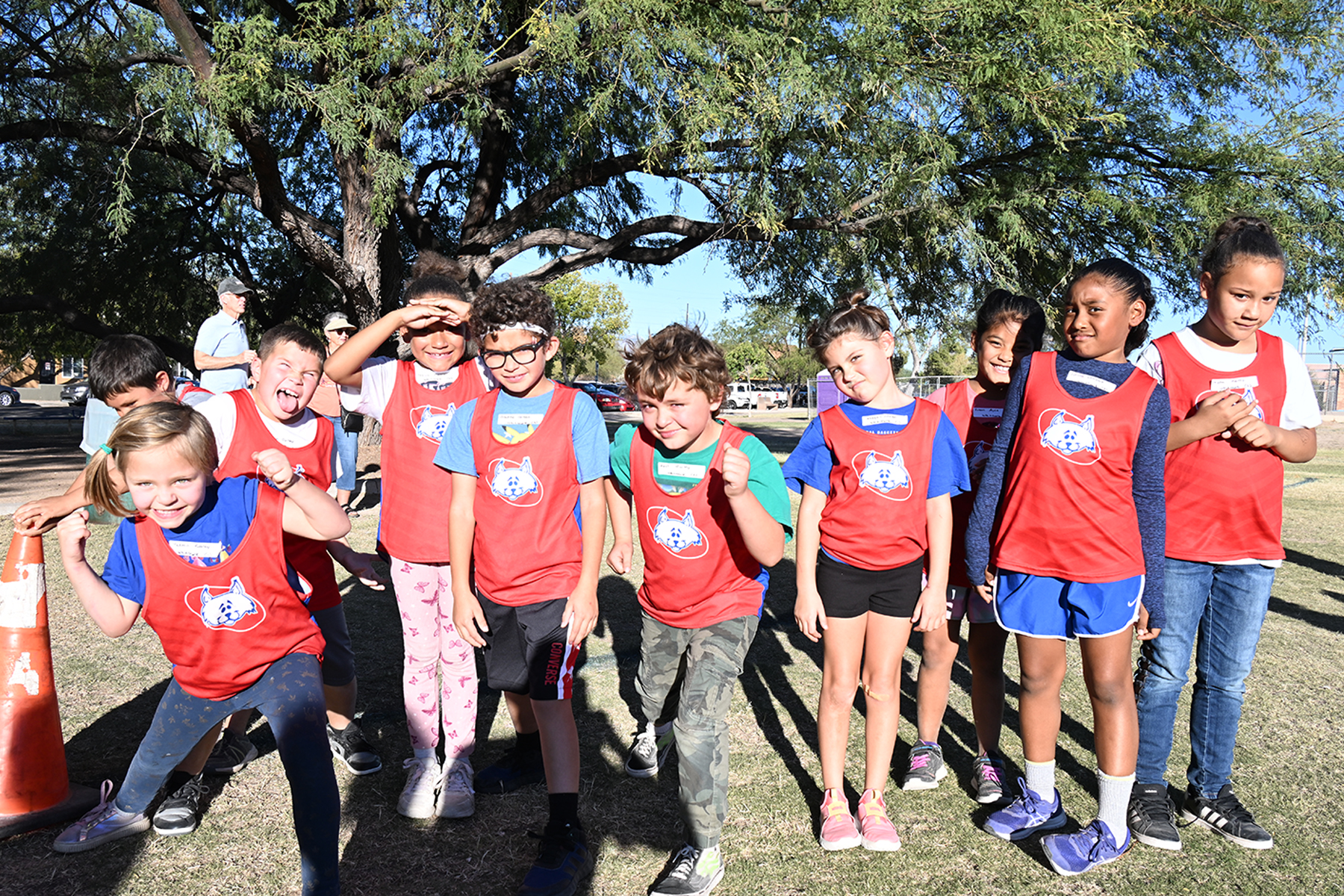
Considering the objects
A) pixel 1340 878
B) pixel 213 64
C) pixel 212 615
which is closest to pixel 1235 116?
pixel 1340 878

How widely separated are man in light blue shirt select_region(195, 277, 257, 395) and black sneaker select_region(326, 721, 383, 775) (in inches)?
155

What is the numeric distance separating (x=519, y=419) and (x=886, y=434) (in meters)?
1.26

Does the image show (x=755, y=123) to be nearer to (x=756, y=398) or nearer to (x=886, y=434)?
(x=886, y=434)

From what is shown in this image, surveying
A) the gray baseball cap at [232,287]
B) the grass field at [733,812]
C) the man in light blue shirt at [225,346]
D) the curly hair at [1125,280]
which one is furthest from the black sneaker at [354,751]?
the gray baseball cap at [232,287]

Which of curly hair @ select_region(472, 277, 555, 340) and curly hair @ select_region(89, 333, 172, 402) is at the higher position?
curly hair @ select_region(472, 277, 555, 340)

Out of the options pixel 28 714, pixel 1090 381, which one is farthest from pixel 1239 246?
pixel 28 714

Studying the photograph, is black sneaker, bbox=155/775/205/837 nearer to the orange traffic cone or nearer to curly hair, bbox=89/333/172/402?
the orange traffic cone

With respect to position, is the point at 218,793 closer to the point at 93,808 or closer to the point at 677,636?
the point at 93,808

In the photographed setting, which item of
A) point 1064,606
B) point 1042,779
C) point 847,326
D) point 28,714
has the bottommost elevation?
point 1042,779

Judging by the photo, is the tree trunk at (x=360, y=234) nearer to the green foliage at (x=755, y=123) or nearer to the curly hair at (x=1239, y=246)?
the green foliage at (x=755, y=123)

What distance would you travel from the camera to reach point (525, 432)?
270 centimetres

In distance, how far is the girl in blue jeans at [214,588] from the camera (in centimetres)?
222

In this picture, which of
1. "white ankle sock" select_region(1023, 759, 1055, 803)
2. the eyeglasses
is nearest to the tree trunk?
the eyeglasses

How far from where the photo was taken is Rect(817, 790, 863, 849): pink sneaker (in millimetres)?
2732
